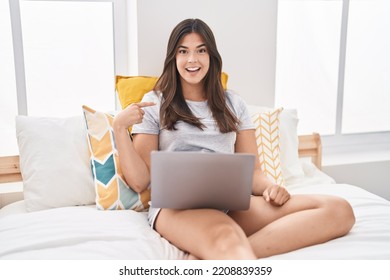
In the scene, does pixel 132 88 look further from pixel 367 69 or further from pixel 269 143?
pixel 367 69

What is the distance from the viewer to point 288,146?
6.18ft

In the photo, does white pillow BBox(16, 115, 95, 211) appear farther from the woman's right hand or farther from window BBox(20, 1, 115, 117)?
window BBox(20, 1, 115, 117)

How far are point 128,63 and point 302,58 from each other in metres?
1.03

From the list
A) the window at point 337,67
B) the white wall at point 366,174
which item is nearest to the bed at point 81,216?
the white wall at point 366,174

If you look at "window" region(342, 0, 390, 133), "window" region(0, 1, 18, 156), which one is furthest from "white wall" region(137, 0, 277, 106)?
"window" region(342, 0, 390, 133)

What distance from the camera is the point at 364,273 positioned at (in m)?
1.11

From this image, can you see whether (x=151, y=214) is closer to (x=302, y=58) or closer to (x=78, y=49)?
(x=78, y=49)

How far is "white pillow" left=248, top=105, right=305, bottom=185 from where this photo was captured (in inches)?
73.4

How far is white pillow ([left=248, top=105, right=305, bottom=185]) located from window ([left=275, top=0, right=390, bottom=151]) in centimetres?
61

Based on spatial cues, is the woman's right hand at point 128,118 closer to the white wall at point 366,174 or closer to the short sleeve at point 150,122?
the short sleeve at point 150,122

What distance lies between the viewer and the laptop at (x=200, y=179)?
44.6 inches

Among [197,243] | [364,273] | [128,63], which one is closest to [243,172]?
[197,243]

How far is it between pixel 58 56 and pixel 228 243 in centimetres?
131

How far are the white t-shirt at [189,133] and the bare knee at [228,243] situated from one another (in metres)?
0.37
